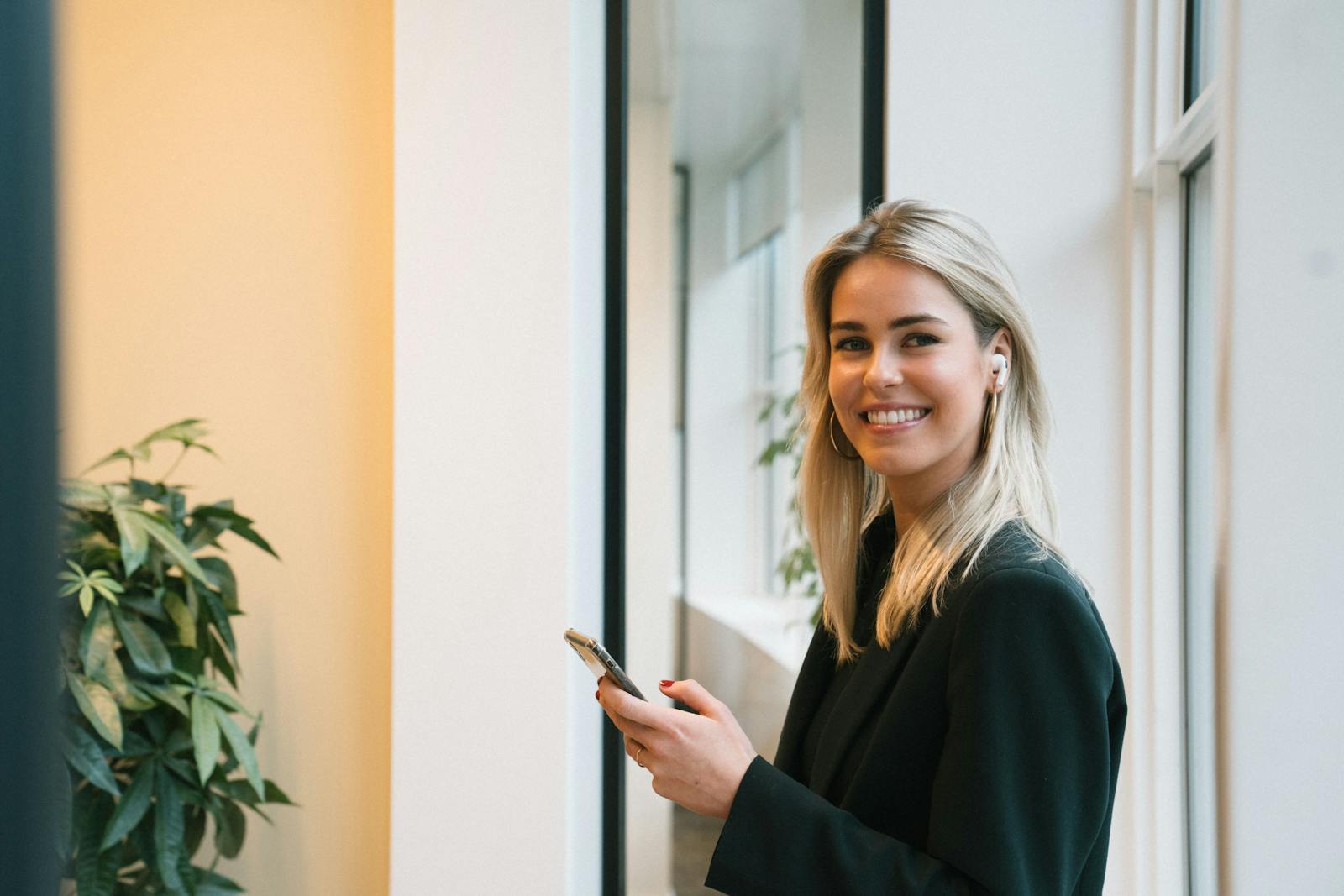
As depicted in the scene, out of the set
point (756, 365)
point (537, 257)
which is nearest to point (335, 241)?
point (537, 257)

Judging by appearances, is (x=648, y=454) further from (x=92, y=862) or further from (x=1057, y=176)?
(x=92, y=862)

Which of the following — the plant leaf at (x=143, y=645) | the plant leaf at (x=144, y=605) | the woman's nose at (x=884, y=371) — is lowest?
the plant leaf at (x=143, y=645)

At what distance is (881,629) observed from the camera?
3.51ft

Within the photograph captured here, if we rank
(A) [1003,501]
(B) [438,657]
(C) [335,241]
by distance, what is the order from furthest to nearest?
(C) [335,241]
(B) [438,657]
(A) [1003,501]

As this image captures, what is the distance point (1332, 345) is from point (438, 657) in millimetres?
1828

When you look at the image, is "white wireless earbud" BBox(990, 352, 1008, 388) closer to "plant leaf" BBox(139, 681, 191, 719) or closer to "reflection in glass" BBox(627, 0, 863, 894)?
"plant leaf" BBox(139, 681, 191, 719)

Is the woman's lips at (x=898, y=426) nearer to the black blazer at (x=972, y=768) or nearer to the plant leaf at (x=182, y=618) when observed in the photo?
the black blazer at (x=972, y=768)

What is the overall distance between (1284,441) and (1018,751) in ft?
1.14

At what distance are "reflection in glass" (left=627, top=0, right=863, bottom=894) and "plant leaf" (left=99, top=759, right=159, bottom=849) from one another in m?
2.12

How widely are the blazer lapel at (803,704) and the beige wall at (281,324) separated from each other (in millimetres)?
1434

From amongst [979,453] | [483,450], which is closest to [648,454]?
[483,450]

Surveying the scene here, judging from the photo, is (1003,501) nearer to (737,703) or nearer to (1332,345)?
(1332,345)

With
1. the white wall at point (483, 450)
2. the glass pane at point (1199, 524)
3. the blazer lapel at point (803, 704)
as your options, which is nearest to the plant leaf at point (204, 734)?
the white wall at point (483, 450)

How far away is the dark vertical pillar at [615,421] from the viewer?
232 cm
